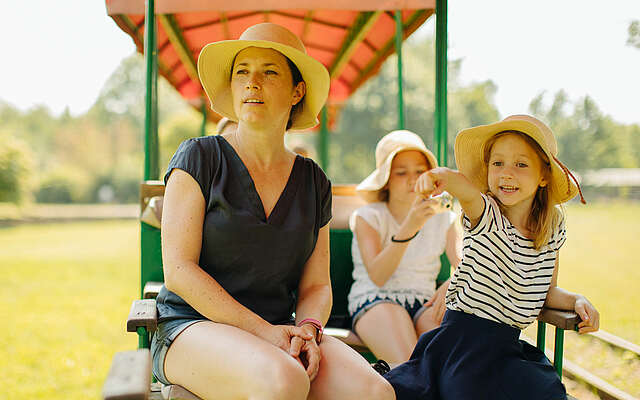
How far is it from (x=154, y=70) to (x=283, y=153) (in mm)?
1445

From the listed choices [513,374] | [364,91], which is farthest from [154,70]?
[364,91]

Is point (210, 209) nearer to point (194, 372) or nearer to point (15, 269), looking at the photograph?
point (194, 372)

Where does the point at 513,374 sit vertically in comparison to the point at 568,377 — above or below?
above

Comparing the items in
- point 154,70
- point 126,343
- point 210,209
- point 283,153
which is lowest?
point 126,343

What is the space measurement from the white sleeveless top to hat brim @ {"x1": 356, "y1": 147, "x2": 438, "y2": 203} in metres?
0.06

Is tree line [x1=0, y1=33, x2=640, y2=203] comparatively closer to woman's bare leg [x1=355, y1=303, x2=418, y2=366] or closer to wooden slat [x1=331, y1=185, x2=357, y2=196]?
wooden slat [x1=331, y1=185, x2=357, y2=196]

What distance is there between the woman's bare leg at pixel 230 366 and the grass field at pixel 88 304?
2.63 m

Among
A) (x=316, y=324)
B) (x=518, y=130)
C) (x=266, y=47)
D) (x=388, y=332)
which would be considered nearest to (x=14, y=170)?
(x=388, y=332)

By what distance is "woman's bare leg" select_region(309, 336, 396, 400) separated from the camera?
1.75 meters

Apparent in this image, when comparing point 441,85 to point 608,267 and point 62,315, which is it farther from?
point 608,267

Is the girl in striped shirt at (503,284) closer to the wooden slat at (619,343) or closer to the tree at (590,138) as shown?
the wooden slat at (619,343)

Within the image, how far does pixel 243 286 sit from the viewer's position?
6.24 feet

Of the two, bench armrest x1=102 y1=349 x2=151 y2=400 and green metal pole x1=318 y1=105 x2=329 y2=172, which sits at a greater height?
green metal pole x1=318 y1=105 x2=329 y2=172

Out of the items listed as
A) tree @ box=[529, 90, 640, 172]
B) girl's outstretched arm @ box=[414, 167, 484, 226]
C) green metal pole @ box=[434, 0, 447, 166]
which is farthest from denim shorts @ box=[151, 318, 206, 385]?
tree @ box=[529, 90, 640, 172]
